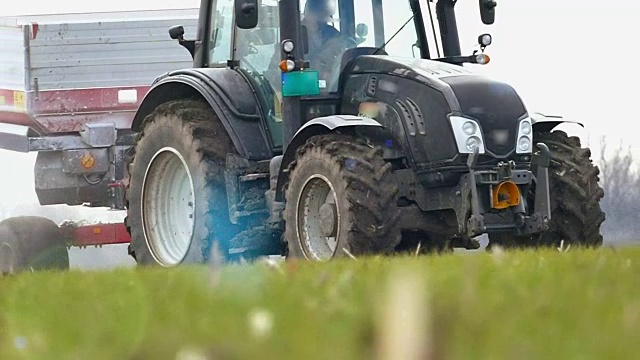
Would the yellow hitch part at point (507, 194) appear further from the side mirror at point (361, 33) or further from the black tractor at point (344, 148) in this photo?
the side mirror at point (361, 33)

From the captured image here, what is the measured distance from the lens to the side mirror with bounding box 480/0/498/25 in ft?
34.2

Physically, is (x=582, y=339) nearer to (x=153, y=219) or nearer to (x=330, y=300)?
(x=330, y=300)

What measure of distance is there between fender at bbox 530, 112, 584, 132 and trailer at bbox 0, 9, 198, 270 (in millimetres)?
5418

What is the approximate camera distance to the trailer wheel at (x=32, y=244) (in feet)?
45.8

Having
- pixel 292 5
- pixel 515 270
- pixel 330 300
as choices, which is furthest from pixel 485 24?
pixel 330 300

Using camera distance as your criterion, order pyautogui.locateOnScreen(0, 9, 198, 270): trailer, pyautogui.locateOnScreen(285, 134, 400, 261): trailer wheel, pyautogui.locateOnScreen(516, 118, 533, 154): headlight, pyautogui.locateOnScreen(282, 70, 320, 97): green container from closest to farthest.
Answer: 1. pyautogui.locateOnScreen(285, 134, 400, 261): trailer wheel
2. pyautogui.locateOnScreen(516, 118, 533, 154): headlight
3. pyautogui.locateOnScreen(282, 70, 320, 97): green container
4. pyautogui.locateOnScreen(0, 9, 198, 270): trailer

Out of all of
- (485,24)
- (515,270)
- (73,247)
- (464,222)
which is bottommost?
(73,247)

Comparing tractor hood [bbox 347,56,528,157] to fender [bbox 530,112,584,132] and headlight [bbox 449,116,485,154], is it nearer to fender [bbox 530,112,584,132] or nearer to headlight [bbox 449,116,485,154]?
headlight [bbox 449,116,485,154]

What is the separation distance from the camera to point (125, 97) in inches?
573

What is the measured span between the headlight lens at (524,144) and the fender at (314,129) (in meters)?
0.96

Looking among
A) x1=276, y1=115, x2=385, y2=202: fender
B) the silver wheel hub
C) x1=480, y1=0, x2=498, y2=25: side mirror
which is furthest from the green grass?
x1=480, y1=0, x2=498, y2=25: side mirror

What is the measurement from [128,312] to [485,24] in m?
7.55

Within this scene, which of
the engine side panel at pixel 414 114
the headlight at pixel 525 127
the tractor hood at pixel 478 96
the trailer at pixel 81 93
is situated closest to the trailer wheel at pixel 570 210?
the headlight at pixel 525 127

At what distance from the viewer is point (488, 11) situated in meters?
10.5
